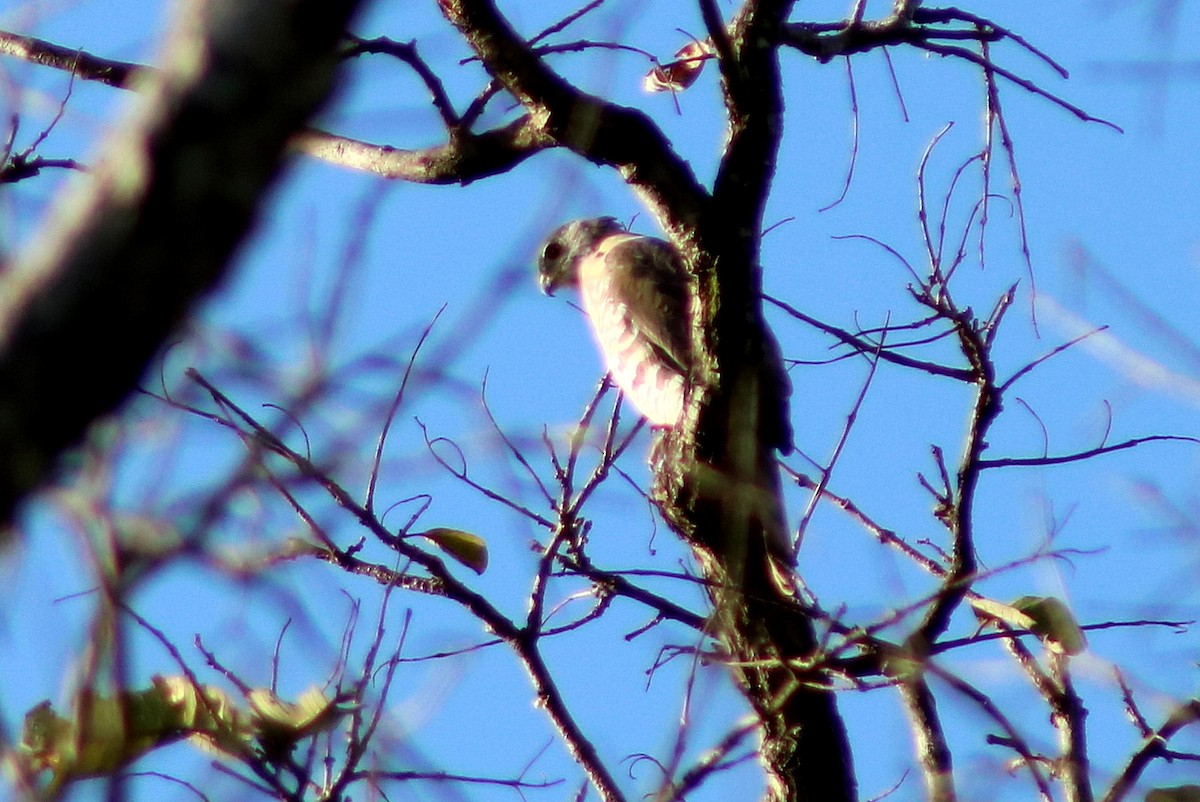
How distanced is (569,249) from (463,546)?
4209mm

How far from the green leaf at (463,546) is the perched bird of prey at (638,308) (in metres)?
1.98

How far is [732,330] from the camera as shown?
136 inches

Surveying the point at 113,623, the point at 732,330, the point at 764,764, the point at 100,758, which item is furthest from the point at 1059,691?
the point at 113,623

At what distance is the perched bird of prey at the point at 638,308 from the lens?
5898mm

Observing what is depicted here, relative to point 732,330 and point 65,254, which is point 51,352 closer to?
point 65,254

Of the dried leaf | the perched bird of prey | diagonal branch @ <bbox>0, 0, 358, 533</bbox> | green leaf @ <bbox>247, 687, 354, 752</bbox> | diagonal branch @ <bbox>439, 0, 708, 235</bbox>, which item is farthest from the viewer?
the perched bird of prey

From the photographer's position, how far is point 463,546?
3506mm

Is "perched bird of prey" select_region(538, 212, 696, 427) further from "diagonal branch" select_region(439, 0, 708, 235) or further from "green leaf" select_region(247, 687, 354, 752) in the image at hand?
"green leaf" select_region(247, 687, 354, 752)

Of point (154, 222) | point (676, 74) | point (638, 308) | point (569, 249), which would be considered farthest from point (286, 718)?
point (569, 249)

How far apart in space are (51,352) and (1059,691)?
10.2 ft

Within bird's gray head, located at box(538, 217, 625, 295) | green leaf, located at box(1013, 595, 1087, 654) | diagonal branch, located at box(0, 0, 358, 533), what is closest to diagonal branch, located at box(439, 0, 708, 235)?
green leaf, located at box(1013, 595, 1087, 654)

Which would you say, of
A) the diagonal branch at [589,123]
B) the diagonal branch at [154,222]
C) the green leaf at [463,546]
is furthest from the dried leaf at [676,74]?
the diagonal branch at [154,222]

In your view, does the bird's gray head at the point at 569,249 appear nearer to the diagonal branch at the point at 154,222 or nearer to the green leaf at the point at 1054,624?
the green leaf at the point at 1054,624

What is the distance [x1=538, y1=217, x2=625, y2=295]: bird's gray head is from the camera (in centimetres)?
748
